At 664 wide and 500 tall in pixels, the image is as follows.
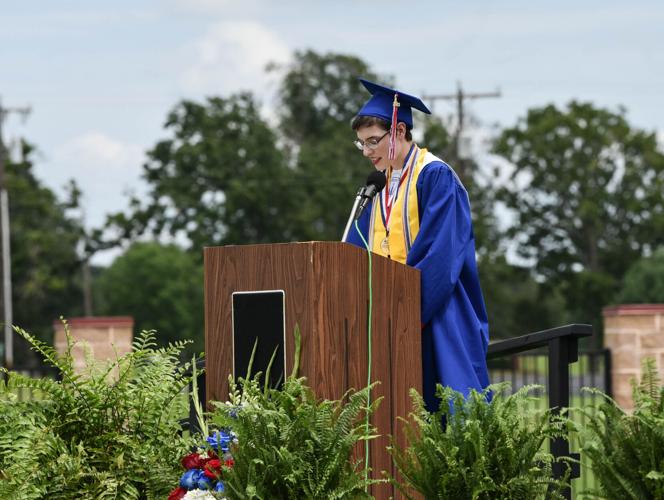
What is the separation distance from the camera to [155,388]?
4.14 metres

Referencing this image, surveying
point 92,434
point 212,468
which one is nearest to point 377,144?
point 92,434

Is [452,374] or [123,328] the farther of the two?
[123,328]

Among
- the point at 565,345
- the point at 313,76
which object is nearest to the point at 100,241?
the point at 313,76

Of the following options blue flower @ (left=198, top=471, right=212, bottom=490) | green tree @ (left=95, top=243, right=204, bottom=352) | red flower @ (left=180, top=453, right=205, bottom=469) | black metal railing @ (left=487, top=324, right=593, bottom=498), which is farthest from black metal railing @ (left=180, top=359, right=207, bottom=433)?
green tree @ (left=95, top=243, right=204, bottom=352)

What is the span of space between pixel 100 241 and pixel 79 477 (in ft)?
149

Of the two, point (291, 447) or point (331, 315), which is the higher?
point (331, 315)

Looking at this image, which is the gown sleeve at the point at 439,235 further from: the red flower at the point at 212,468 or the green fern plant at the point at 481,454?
the red flower at the point at 212,468

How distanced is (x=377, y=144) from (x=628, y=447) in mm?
1894

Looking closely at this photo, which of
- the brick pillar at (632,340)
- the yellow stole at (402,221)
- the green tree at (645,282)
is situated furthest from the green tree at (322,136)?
the yellow stole at (402,221)

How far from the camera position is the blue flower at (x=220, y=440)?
3.64m

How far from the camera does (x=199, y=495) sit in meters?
3.61

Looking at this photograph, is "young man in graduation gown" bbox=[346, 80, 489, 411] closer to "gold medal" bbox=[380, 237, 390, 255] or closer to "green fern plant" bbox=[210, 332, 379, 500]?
"gold medal" bbox=[380, 237, 390, 255]

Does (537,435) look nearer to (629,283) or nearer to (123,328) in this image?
(123,328)

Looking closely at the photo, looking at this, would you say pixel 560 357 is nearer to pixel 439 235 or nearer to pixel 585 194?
pixel 439 235
